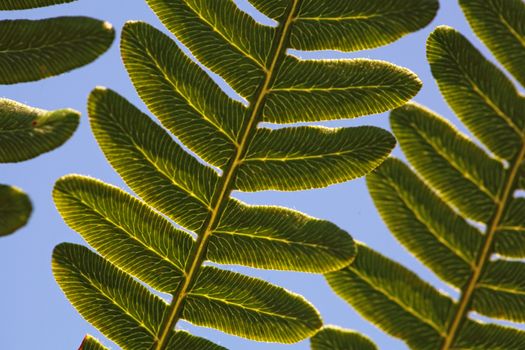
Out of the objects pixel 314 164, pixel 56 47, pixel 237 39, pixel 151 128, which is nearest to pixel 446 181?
pixel 314 164

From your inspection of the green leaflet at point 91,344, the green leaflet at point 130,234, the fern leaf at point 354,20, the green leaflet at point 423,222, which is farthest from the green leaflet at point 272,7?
the green leaflet at point 91,344

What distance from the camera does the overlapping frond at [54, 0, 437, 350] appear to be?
2279mm

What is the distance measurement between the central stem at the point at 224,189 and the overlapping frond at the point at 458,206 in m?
0.43

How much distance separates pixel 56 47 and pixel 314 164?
90 centimetres

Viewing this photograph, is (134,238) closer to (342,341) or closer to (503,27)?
(342,341)

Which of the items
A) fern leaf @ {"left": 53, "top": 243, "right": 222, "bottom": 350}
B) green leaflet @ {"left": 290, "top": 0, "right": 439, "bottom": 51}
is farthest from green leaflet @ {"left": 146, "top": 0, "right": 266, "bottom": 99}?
fern leaf @ {"left": 53, "top": 243, "right": 222, "bottom": 350}

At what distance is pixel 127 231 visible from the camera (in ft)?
7.59

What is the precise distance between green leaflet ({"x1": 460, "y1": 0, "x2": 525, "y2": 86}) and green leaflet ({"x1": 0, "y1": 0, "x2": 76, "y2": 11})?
4.38 ft

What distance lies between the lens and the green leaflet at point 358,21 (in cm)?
226

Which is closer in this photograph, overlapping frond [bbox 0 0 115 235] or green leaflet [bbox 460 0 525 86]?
overlapping frond [bbox 0 0 115 235]

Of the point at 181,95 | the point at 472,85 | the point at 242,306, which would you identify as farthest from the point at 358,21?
the point at 242,306

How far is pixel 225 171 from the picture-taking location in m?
2.32

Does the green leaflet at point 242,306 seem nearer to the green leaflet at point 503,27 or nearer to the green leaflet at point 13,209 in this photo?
the green leaflet at point 13,209

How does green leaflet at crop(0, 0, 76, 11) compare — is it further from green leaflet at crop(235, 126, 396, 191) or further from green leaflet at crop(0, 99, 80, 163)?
green leaflet at crop(235, 126, 396, 191)
